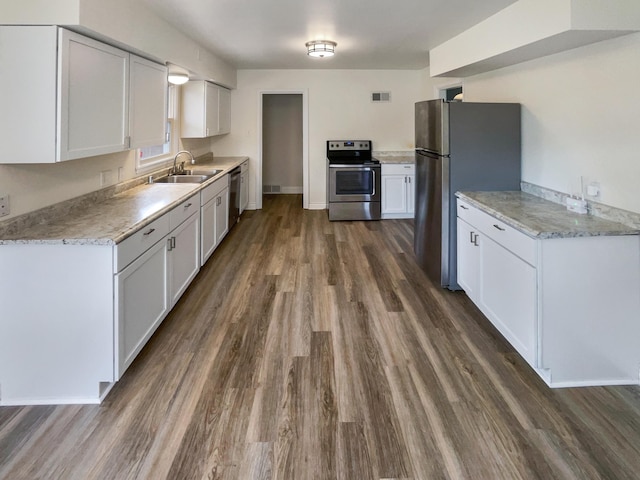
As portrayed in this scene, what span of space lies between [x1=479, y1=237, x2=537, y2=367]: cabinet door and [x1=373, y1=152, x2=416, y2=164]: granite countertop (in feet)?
12.6

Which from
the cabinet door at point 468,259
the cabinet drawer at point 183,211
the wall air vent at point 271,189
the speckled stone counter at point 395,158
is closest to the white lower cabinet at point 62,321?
the cabinet drawer at point 183,211

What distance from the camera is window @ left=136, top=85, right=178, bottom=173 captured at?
423 cm

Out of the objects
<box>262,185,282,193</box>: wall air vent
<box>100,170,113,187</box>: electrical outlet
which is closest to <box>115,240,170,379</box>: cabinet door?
<box>100,170,113,187</box>: electrical outlet

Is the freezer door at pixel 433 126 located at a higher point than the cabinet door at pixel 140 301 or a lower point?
higher

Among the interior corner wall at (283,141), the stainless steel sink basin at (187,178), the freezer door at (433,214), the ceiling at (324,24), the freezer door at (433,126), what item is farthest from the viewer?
the interior corner wall at (283,141)

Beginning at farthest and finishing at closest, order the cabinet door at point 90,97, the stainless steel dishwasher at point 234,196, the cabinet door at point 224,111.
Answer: the cabinet door at point 224,111
the stainless steel dishwasher at point 234,196
the cabinet door at point 90,97

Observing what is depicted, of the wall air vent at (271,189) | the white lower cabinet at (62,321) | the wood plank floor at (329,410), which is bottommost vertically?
the wood plank floor at (329,410)

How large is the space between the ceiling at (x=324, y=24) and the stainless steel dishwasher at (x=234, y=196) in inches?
61.5

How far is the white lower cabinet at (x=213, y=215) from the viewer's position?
174 inches

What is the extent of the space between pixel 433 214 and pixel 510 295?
1.50m

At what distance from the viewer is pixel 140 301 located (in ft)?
8.81

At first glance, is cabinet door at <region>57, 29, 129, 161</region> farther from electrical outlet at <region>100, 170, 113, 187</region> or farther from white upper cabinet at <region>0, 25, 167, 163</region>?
electrical outlet at <region>100, 170, 113, 187</region>

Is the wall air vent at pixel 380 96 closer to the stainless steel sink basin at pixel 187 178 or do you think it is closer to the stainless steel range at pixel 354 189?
the stainless steel range at pixel 354 189

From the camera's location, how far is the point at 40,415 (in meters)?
2.23
